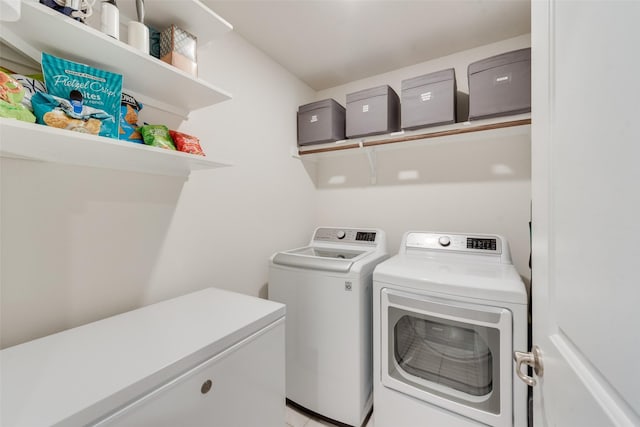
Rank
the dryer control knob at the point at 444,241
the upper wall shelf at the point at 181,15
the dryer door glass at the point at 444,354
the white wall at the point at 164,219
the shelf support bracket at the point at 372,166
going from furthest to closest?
the shelf support bracket at the point at 372,166
the dryer control knob at the point at 444,241
the dryer door glass at the point at 444,354
the upper wall shelf at the point at 181,15
the white wall at the point at 164,219

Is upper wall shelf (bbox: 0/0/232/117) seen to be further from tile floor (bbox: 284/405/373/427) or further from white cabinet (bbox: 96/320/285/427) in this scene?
tile floor (bbox: 284/405/373/427)

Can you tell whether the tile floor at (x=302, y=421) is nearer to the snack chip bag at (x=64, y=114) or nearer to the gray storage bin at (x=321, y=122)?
the snack chip bag at (x=64, y=114)

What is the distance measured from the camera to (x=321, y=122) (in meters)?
2.13

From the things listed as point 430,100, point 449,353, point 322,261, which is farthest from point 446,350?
point 430,100

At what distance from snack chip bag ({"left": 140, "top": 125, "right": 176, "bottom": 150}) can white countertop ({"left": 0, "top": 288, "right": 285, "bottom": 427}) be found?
28.7 inches

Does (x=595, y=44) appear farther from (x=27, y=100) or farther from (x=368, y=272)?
(x=368, y=272)

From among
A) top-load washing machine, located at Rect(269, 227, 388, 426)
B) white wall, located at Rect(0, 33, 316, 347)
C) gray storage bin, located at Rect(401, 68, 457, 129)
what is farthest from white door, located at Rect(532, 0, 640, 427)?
white wall, located at Rect(0, 33, 316, 347)

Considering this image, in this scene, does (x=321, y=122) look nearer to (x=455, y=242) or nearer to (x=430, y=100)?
(x=430, y=100)

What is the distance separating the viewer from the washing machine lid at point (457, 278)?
1.19m

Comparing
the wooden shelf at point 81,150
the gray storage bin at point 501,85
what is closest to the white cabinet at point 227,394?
the wooden shelf at point 81,150

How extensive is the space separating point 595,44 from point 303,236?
2167 millimetres

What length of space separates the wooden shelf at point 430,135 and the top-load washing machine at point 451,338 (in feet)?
2.38

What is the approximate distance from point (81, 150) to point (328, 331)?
4.98ft

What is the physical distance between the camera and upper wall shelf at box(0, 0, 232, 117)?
0.74 metres
